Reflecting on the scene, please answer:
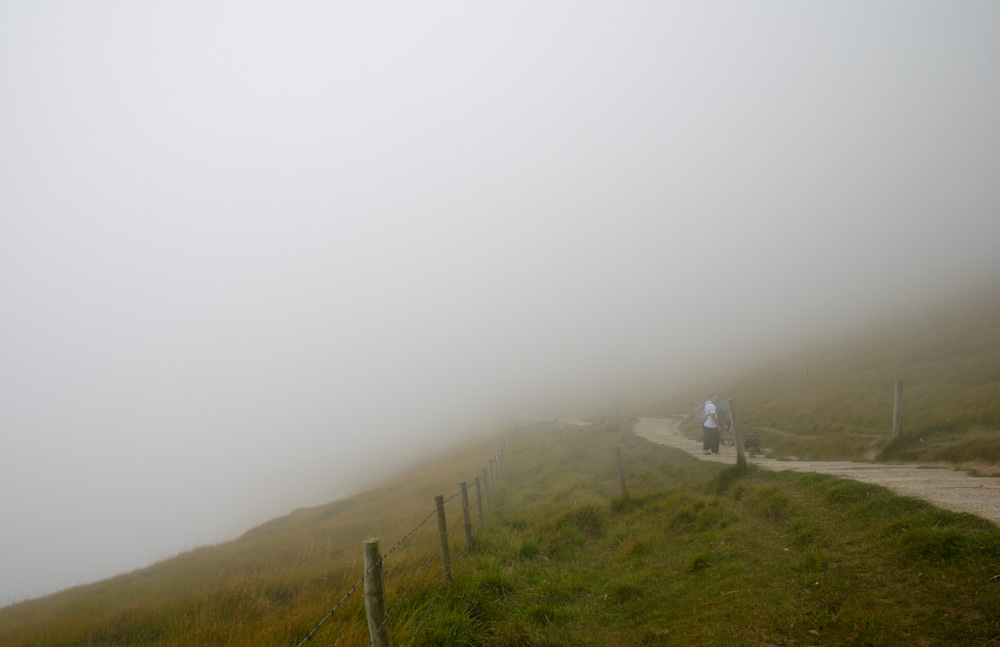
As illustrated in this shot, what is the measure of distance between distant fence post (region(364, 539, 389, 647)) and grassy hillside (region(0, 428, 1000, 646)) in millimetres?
740

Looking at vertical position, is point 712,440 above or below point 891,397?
above

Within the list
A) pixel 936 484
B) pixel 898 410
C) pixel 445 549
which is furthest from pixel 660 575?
pixel 898 410

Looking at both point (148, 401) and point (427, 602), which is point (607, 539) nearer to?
point (427, 602)

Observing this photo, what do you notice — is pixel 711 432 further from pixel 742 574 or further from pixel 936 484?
pixel 742 574

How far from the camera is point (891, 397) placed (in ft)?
65.5

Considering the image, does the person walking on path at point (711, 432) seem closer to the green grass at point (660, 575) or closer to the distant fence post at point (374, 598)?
the green grass at point (660, 575)

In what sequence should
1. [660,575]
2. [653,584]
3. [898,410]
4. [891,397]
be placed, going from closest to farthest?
1. [653,584]
2. [660,575]
3. [898,410]
4. [891,397]

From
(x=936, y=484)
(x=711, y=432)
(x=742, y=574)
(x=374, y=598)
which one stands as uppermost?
(x=374, y=598)

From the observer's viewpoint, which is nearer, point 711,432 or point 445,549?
point 445,549

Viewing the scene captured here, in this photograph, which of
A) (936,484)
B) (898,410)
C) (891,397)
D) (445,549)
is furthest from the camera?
(891,397)

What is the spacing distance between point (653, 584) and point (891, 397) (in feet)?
62.3

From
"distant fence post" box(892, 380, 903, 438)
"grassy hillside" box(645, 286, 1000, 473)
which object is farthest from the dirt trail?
"distant fence post" box(892, 380, 903, 438)

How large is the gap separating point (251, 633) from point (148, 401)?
23354 centimetres

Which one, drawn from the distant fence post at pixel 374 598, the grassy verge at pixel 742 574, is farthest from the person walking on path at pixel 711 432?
the distant fence post at pixel 374 598
